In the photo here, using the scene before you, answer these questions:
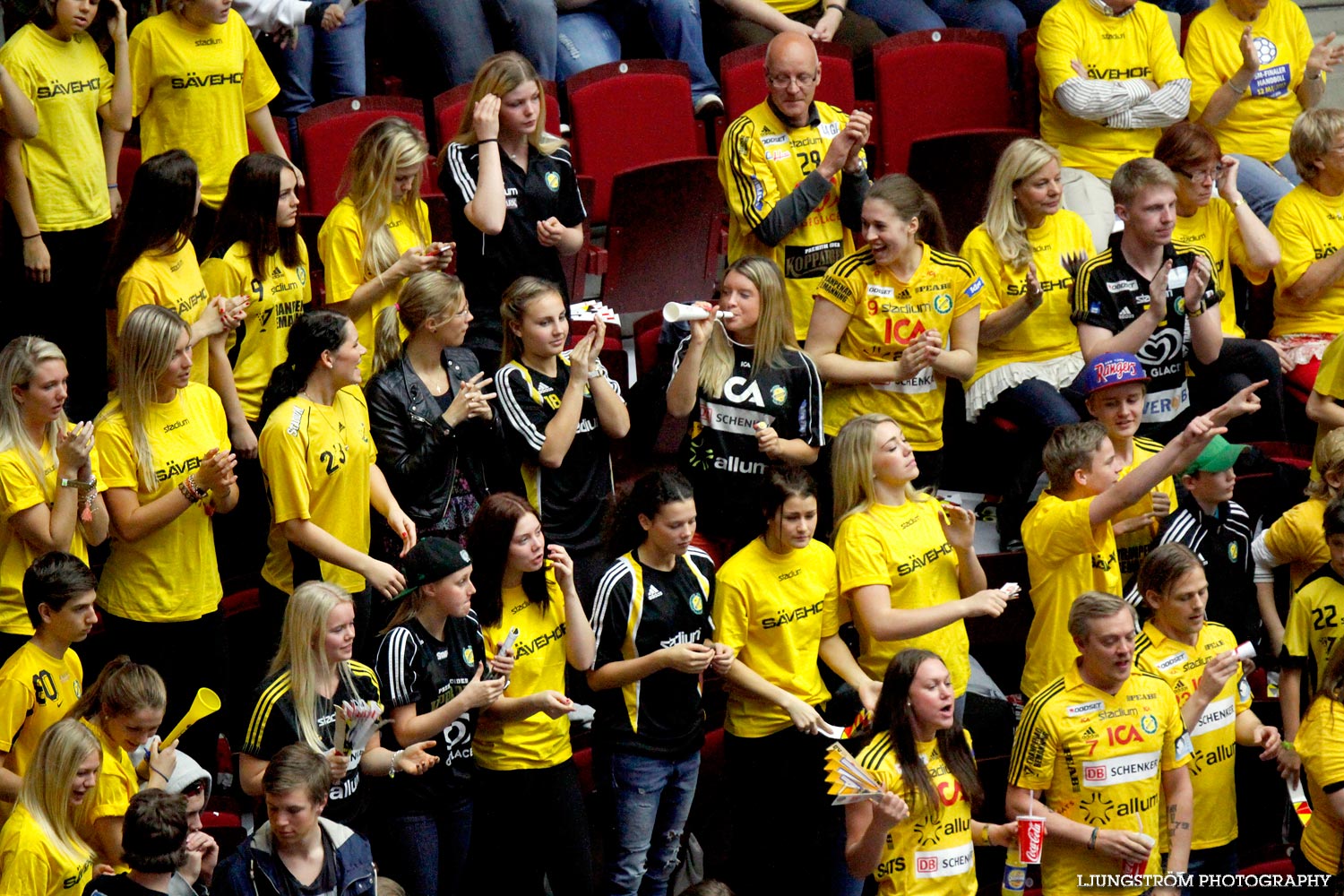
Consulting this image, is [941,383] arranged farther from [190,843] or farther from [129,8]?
[129,8]

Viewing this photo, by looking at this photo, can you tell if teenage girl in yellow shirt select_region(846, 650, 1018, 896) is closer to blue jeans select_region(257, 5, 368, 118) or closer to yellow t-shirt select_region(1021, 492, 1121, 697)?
yellow t-shirt select_region(1021, 492, 1121, 697)

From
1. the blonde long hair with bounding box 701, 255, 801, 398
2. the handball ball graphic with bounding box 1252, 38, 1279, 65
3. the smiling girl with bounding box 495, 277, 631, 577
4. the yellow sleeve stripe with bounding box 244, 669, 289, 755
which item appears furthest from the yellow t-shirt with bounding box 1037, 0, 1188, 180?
the yellow sleeve stripe with bounding box 244, 669, 289, 755

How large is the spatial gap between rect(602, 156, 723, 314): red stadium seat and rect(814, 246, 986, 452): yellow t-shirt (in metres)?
1.01

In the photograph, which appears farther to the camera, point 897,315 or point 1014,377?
point 1014,377

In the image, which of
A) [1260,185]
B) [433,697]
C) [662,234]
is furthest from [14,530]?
[1260,185]

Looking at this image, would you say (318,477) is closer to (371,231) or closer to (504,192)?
(371,231)

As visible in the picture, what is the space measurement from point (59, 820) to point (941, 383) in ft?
10.9

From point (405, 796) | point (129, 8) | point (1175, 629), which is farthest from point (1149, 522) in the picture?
point (129, 8)

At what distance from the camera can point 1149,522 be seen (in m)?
6.01

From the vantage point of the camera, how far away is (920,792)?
4.92 metres

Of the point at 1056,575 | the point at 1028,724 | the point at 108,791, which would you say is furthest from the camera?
the point at 1056,575

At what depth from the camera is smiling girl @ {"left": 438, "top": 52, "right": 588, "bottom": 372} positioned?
20.1 ft

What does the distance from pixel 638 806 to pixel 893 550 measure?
111cm

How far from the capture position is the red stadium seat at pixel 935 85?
806cm
